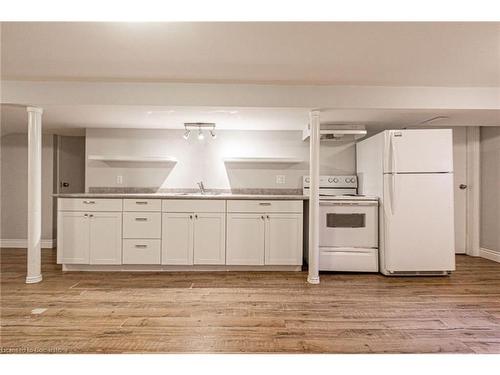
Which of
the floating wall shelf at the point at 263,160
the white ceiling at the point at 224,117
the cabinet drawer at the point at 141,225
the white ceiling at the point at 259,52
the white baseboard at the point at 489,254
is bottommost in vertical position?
the white baseboard at the point at 489,254

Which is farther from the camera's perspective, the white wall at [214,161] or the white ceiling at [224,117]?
the white wall at [214,161]

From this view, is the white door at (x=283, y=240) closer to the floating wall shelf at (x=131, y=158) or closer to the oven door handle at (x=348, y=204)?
the oven door handle at (x=348, y=204)

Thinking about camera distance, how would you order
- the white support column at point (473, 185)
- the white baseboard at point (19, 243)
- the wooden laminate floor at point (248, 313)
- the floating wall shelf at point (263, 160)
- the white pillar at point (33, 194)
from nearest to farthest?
the wooden laminate floor at point (248, 313) → the white pillar at point (33, 194) → the floating wall shelf at point (263, 160) → the white support column at point (473, 185) → the white baseboard at point (19, 243)

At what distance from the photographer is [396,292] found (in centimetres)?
302

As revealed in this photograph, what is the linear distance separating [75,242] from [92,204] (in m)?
0.47

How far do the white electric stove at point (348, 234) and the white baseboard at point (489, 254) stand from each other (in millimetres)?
1968

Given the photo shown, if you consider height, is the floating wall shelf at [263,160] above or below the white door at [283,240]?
above

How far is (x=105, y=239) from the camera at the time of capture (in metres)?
3.66

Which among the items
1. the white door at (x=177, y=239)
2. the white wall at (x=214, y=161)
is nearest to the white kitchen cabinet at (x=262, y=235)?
the white door at (x=177, y=239)

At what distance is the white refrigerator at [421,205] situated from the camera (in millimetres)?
3508

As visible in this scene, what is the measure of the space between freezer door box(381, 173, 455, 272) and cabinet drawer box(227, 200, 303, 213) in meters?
1.06

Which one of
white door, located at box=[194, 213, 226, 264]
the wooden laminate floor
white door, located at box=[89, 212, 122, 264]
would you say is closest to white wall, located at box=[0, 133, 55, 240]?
the wooden laminate floor

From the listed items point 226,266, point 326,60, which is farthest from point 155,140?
point 326,60

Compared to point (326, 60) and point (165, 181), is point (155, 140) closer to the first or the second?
point (165, 181)
